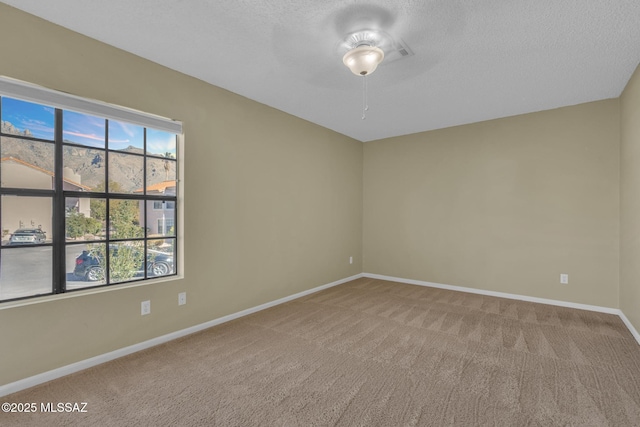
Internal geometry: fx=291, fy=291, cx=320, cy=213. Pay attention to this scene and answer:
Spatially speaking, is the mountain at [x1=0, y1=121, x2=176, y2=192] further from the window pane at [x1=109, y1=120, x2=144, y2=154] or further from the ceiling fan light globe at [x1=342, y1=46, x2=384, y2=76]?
the ceiling fan light globe at [x1=342, y1=46, x2=384, y2=76]

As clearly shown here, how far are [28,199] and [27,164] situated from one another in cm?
26

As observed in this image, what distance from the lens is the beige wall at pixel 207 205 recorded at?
6.95 feet

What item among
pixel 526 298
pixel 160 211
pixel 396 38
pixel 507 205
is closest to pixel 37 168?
pixel 160 211

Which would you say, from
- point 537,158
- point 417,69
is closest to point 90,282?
point 417,69

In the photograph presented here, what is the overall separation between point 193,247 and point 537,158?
451 cm

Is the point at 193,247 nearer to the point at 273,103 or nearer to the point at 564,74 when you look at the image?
the point at 273,103

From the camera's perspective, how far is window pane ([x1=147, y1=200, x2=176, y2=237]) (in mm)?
Result: 2797

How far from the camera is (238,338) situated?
2.87 metres

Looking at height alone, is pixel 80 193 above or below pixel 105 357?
above

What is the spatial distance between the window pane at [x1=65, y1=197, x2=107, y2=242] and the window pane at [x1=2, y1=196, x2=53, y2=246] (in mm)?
112

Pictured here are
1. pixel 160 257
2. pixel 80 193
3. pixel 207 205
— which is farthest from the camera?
pixel 207 205

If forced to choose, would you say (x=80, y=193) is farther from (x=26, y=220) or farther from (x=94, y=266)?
(x=94, y=266)

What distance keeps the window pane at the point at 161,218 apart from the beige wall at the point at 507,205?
3.60 metres

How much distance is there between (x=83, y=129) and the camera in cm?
239
